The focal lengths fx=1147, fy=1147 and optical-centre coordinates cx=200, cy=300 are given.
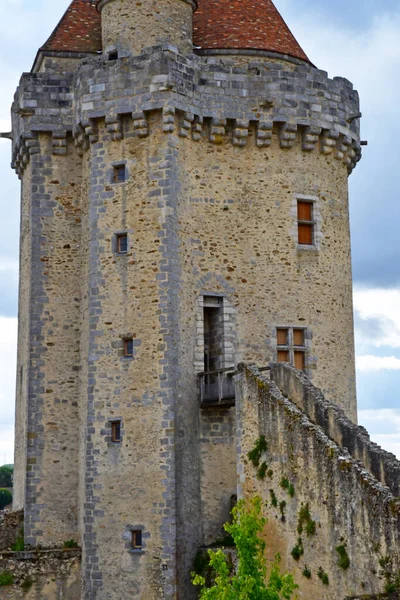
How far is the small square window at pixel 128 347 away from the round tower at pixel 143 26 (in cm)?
721

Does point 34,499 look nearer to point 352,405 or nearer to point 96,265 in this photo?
point 96,265

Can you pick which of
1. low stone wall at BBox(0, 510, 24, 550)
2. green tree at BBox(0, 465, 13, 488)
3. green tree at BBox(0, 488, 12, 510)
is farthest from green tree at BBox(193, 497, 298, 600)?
green tree at BBox(0, 465, 13, 488)

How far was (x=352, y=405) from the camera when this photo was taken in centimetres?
2898

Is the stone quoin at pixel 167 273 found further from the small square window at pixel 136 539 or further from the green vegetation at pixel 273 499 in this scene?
the green vegetation at pixel 273 499

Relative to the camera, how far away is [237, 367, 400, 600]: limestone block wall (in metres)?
18.9

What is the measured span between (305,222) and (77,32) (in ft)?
26.8

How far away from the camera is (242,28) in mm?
29828

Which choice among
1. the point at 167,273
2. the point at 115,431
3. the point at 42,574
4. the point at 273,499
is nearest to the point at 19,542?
the point at 42,574

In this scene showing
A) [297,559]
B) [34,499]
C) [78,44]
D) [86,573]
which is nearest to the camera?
[297,559]

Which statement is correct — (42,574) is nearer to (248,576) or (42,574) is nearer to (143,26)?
(248,576)

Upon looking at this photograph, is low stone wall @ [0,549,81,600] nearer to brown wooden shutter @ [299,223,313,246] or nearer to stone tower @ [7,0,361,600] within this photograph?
stone tower @ [7,0,361,600]

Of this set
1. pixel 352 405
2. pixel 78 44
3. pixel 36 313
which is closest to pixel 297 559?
pixel 352 405

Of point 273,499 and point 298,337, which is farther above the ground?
point 298,337

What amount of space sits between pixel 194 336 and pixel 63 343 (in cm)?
360
